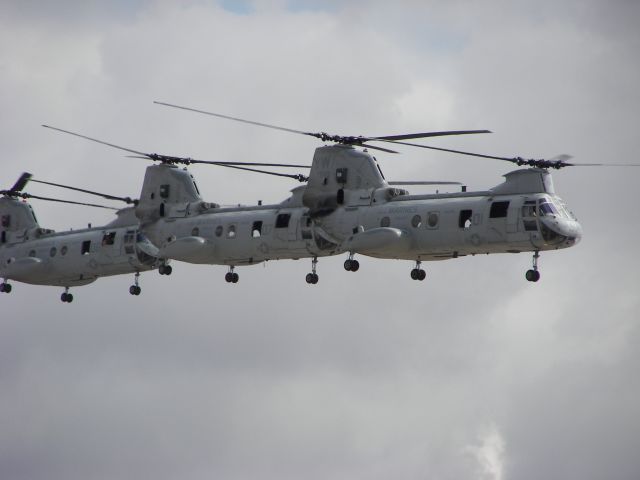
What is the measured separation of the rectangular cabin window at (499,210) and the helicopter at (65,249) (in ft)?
96.2

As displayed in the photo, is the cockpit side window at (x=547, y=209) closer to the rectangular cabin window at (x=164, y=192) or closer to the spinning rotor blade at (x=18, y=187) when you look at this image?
the rectangular cabin window at (x=164, y=192)

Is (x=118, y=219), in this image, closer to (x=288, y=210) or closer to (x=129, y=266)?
(x=129, y=266)

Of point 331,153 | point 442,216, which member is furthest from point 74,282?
point 442,216

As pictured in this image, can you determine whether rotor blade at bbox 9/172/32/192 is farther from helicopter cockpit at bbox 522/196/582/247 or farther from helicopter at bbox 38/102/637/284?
helicopter cockpit at bbox 522/196/582/247

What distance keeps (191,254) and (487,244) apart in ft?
73.6

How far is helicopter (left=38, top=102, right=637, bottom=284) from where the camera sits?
316 feet

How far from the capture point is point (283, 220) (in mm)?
107438

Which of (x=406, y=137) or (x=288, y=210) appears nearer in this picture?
(x=406, y=137)

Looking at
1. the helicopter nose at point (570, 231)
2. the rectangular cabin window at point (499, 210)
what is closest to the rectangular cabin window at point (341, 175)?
the rectangular cabin window at point (499, 210)

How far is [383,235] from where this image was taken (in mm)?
99188

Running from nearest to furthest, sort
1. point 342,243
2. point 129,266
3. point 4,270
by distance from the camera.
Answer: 1. point 342,243
2. point 129,266
3. point 4,270

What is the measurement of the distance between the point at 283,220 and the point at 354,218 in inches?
242

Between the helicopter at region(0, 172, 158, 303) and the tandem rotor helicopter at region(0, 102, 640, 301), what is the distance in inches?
3.8

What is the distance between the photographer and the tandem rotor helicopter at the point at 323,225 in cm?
9662
